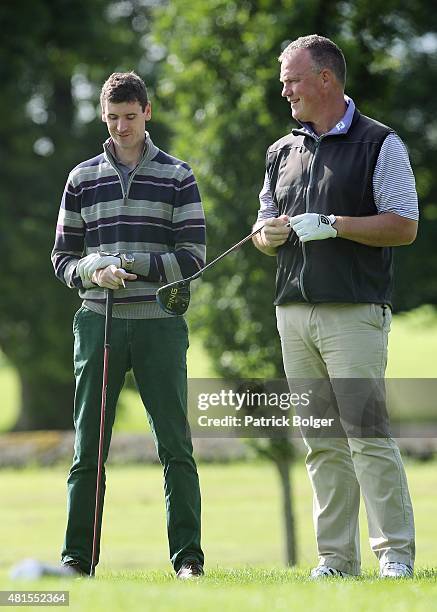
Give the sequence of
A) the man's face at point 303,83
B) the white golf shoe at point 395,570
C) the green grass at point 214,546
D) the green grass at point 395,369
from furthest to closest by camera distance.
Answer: the green grass at point 395,369 < the man's face at point 303,83 < the white golf shoe at point 395,570 < the green grass at point 214,546

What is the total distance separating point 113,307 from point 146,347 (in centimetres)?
23

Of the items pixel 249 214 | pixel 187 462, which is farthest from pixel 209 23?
pixel 187 462

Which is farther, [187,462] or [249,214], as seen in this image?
[249,214]

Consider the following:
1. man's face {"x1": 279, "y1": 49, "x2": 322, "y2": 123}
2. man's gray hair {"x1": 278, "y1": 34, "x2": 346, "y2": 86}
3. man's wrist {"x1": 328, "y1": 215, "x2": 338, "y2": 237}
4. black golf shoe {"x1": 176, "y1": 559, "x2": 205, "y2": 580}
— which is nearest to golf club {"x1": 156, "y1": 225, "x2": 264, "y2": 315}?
man's wrist {"x1": 328, "y1": 215, "x2": 338, "y2": 237}

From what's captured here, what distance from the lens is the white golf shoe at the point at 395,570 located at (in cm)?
464

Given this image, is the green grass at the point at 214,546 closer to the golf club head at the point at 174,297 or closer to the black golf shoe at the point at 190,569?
the black golf shoe at the point at 190,569

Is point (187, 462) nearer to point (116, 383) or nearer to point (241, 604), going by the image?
point (116, 383)

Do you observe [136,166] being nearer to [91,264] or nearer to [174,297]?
[91,264]

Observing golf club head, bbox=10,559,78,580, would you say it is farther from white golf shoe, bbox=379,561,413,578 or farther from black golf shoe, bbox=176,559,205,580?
white golf shoe, bbox=379,561,413,578

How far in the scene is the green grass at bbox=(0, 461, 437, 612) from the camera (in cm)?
402

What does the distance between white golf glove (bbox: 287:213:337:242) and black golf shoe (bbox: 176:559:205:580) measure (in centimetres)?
144

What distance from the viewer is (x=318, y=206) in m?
4.88

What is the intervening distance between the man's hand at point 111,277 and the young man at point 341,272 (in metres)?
0.64

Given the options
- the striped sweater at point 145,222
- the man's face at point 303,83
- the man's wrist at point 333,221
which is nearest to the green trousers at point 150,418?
the striped sweater at point 145,222
